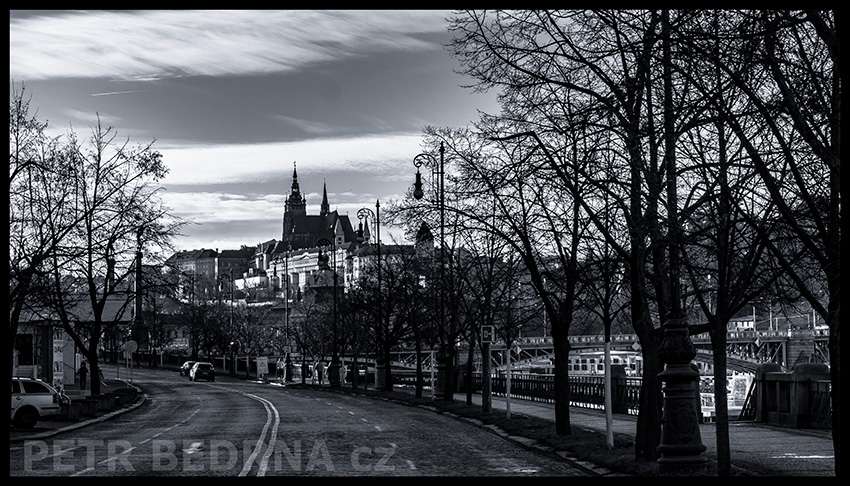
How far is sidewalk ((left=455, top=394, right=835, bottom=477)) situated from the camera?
1861 cm

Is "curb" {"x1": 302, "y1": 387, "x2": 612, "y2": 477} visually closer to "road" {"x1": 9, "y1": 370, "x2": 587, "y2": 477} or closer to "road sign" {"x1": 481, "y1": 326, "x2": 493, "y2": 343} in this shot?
"road" {"x1": 9, "y1": 370, "x2": 587, "y2": 477}

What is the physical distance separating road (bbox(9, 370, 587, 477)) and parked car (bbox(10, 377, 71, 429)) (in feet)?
5.46

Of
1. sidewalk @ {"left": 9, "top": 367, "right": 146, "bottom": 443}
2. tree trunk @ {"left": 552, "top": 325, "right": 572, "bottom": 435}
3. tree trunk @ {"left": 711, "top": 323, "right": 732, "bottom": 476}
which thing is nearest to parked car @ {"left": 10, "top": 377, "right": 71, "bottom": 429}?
sidewalk @ {"left": 9, "top": 367, "right": 146, "bottom": 443}

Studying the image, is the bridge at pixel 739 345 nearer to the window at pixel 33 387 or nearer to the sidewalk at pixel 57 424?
the sidewalk at pixel 57 424

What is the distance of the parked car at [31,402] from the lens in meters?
37.5

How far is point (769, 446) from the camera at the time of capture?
933 inches

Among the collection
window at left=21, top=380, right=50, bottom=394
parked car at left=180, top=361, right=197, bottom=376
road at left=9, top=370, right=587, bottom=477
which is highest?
window at left=21, top=380, right=50, bottom=394

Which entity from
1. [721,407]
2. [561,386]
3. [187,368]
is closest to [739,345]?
[187,368]

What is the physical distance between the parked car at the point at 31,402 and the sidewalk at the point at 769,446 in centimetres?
1610

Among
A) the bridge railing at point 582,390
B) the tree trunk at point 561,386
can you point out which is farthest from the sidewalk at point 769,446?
the bridge railing at point 582,390

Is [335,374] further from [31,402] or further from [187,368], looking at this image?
[31,402]

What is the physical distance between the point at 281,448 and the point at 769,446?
10.3 metres
